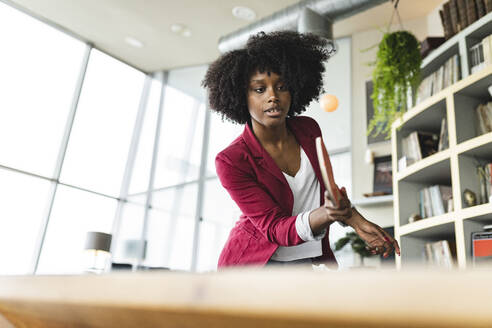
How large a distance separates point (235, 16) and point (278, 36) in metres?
4.17

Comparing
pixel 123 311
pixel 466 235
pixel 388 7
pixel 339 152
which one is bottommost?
pixel 123 311

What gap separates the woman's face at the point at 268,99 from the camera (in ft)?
4.48

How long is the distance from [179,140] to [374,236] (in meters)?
5.78

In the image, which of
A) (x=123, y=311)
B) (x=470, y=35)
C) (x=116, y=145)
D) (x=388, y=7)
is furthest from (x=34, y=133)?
(x=123, y=311)

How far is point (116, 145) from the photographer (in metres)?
6.98

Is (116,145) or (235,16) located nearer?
(235,16)

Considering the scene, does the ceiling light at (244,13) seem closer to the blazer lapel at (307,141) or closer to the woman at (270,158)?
the woman at (270,158)

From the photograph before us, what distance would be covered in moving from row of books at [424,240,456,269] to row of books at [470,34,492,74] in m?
1.05

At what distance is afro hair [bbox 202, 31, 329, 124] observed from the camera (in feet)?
4.72

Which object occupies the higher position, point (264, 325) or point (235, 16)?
point (235, 16)

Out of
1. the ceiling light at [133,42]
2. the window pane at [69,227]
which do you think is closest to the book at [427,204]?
the window pane at [69,227]

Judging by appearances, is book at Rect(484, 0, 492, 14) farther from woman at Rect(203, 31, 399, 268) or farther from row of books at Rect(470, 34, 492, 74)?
woman at Rect(203, 31, 399, 268)

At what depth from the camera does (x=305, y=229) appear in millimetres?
1087

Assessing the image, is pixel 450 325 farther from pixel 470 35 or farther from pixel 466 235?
pixel 470 35
